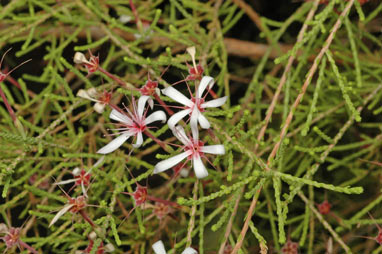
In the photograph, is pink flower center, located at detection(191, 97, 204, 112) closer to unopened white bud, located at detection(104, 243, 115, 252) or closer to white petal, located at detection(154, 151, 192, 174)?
white petal, located at detection(154, 151, 192, 174)

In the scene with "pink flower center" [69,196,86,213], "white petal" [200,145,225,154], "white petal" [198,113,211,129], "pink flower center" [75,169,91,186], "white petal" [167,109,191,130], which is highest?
"white petal" [198,113,211,129]

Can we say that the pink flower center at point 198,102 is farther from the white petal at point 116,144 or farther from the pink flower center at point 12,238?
the pink flower center at point 12,238

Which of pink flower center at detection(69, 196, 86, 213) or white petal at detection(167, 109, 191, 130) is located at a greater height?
white petal at detection(167, 109, 191, 130)

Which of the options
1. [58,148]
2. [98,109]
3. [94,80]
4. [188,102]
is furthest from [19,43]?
[188,102]

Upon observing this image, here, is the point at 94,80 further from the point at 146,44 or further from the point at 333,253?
the point at 333,253

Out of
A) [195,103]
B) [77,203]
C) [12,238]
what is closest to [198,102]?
[195,103]

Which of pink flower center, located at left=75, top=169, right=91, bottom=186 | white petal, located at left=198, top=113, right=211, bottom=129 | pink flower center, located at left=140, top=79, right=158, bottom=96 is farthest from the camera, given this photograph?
pink flower center, located at left=75, top=169, right=91, bottom=186

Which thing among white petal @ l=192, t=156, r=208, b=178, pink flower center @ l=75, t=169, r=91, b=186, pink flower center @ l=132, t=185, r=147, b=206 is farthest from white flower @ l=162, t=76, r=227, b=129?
pink flower center @ l=75, t=169, r=91, b=186

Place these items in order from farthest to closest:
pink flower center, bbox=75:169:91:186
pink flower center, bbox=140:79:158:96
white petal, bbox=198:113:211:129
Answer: pink flower center, bbox=75:169:91:186 < pink flower center, bbox=140:79:158:96 < white petal, bbox=198:113:211:129

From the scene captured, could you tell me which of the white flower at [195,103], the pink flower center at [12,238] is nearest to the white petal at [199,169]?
the white flower at [195,103]
